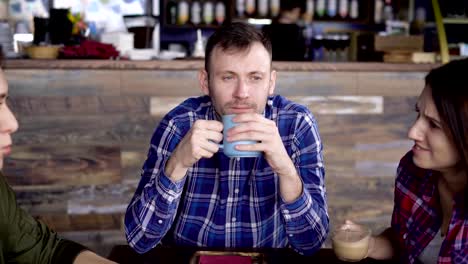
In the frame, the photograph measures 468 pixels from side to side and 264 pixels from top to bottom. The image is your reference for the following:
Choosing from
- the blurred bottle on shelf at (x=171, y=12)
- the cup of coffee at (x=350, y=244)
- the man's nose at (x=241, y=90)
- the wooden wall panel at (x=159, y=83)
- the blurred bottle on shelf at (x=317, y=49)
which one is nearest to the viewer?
the cup of coffee at (x=350, y=244)

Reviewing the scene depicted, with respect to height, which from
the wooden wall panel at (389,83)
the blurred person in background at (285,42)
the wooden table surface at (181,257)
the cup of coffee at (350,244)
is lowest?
the wooden table surface at (181,257)

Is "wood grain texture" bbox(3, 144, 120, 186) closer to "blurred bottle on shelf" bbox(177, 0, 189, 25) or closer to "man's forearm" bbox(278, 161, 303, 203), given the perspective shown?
"man's forearm" bbox(278, 161, 303, 203)

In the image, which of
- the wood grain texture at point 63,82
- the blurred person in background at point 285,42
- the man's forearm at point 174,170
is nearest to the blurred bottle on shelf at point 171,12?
the blurred person in background at point 285,42

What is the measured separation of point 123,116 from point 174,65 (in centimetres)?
44

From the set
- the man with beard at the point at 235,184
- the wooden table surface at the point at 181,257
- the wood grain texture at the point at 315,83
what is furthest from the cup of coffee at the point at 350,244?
the wood grain texture at the point at 315,83

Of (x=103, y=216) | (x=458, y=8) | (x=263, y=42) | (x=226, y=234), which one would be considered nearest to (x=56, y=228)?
(x=103, y=216)

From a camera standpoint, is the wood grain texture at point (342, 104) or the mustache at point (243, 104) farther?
the wood grain texture at point (342, 104)

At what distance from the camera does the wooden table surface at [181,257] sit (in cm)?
144

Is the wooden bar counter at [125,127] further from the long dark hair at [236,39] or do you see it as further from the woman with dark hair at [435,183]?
the woman with dark hair at [435,183]

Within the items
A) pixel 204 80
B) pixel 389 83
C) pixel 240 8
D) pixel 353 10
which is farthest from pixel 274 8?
pixel 204 80

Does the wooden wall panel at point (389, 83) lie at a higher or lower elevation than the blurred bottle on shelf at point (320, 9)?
lower

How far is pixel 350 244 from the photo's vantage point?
1.47 metres

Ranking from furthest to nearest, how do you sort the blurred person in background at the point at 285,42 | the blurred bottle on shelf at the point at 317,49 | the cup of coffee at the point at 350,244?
the blurred bottle on shelf at the point at 317,49 → the blurred person in background at the point at 285,42 → the cup of coffee at the point at 350,244

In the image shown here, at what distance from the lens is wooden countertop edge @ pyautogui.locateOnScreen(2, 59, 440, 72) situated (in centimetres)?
335
